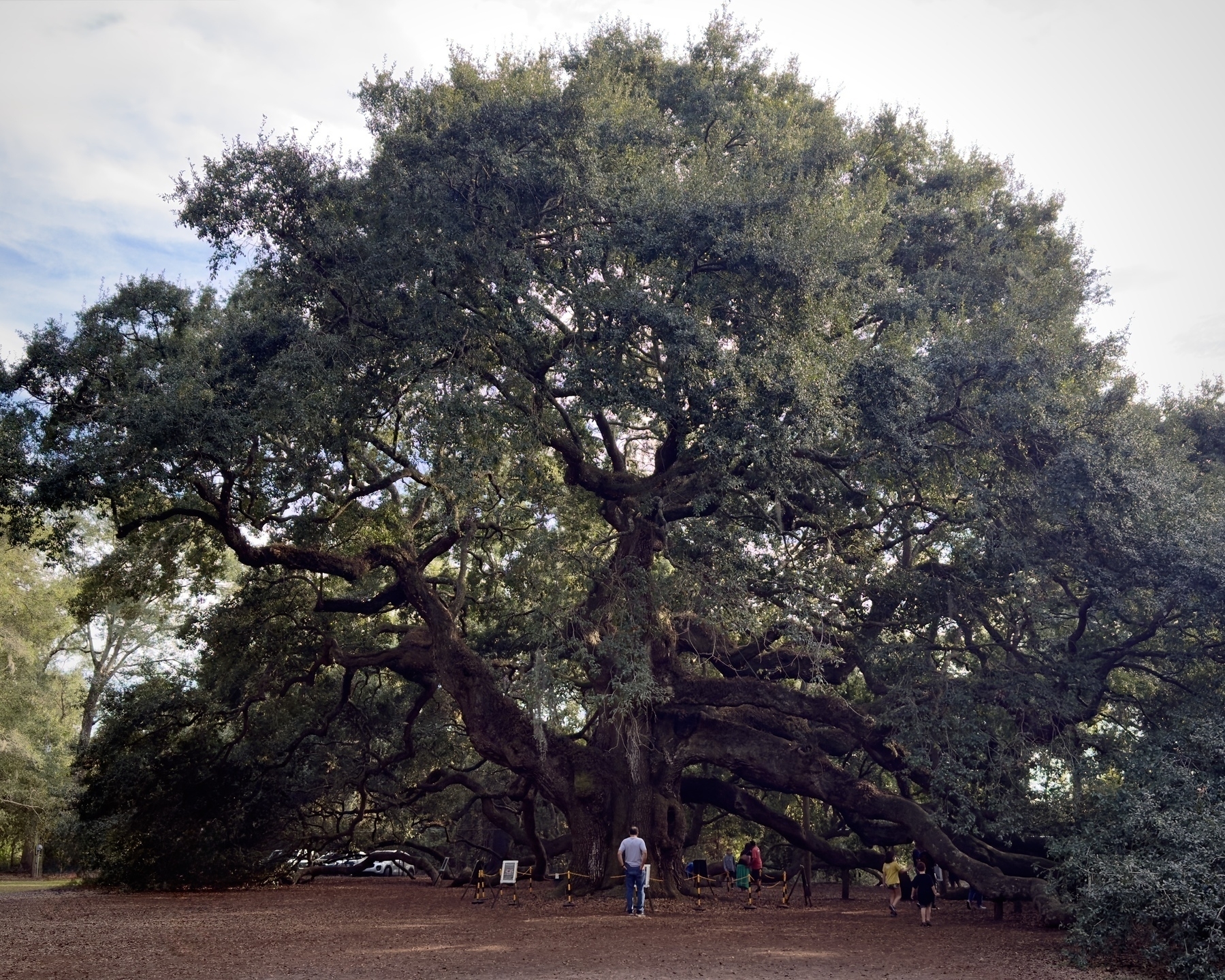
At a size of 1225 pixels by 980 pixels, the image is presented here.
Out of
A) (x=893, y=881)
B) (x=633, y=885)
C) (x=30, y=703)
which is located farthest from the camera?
(x=30, y=703)

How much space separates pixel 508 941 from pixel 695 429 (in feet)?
23.0

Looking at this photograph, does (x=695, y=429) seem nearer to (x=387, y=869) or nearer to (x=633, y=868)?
(x=633, y=868)

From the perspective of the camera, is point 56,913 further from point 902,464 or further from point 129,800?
point 902,464

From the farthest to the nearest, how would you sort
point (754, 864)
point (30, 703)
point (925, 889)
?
point (30, 703)
point (754, 864)
point (925, 889)

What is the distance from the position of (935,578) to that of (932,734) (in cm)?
236

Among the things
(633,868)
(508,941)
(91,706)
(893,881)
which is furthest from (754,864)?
(91,706)

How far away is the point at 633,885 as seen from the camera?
44.3ft

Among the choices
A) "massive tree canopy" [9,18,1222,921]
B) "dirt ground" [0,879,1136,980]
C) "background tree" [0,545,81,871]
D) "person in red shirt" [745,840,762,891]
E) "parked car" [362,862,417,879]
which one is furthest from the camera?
"parked car" [362,862,417,879]

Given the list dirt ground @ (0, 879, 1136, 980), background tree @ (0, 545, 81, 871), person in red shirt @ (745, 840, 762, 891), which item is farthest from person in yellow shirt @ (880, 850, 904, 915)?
background tree @ (0, 545, 81, 871)

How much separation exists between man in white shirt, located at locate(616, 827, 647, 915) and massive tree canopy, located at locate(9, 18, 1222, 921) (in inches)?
69.2

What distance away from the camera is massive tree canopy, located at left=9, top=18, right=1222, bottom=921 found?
39.6ft

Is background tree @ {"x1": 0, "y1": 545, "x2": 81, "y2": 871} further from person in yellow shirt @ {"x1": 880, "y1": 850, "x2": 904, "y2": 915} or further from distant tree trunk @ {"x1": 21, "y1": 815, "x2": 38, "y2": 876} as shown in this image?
person in yellow shirt @ {"x1": 880, "y1": 850, "x2": 904, "y2": 915}

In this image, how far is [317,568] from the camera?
15.2 metres

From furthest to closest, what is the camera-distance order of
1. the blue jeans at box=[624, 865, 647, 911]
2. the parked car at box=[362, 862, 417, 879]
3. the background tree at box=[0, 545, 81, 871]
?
the parked car at box=[362, 862, 417, 879], the background tree at box=[0, 545, 81, 871], the blue jeans at box=[624, 865, 647, 911]
